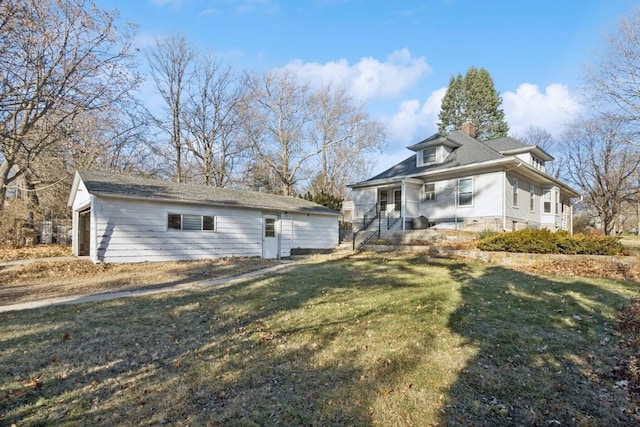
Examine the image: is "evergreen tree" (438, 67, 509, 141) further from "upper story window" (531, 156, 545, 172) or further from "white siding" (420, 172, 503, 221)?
"white siding" (420, 172, 503, 221)

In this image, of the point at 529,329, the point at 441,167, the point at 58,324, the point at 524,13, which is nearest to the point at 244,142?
the point at 441,167

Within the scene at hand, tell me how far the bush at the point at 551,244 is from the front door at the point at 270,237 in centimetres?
898

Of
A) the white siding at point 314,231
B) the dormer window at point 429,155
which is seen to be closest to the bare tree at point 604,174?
the dormer window at point 429,155

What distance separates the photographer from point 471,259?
1161 cm

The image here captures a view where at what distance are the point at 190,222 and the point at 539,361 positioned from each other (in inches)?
503

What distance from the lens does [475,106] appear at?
39844 mm

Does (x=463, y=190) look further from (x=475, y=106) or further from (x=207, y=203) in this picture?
(x=475, y=106)

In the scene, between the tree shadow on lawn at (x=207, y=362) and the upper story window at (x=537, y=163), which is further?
the upper story window at (x=537, y=163)

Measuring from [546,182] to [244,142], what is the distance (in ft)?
73.3

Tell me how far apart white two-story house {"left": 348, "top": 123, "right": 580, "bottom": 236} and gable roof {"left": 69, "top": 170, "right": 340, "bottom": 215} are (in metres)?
4.23

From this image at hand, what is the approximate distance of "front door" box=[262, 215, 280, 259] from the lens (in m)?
16.3

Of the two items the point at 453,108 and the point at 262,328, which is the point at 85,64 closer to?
the point at 262,328

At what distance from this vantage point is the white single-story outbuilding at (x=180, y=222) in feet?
40.2

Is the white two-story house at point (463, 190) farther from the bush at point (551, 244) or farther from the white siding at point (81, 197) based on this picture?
the white siding at point (81, 197)
